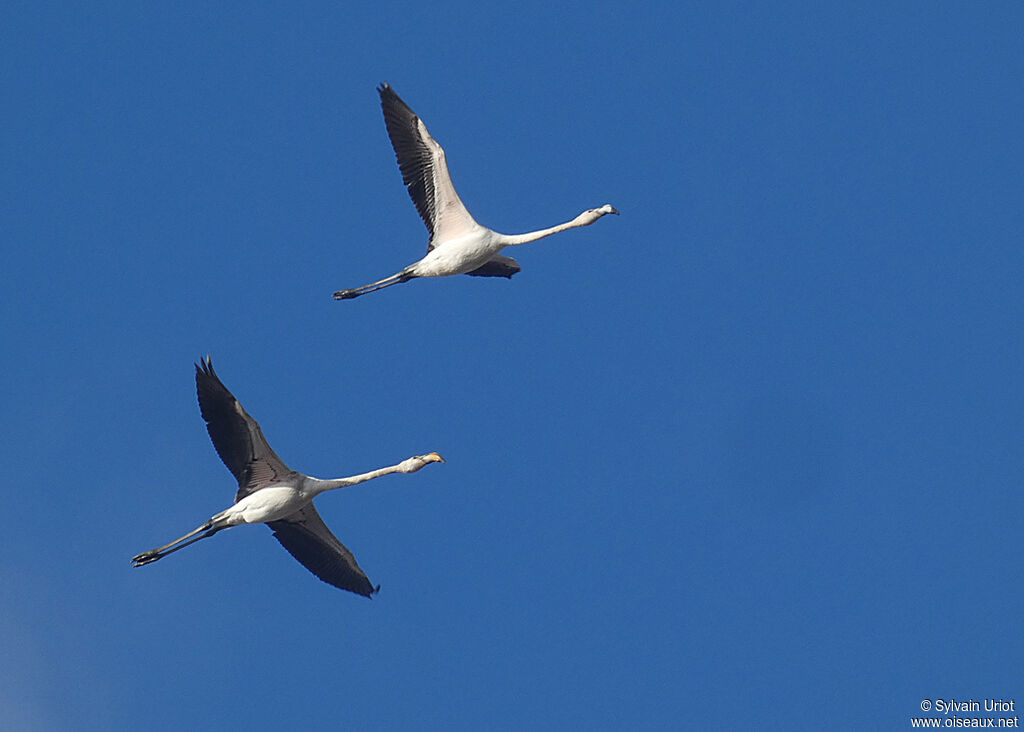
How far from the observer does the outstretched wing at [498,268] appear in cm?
3978

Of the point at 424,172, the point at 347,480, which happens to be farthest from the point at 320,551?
the point at 424,172

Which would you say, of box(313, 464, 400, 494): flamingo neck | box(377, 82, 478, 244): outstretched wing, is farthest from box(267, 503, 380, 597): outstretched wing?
box(377, 82, 478, 244): outstretched wing

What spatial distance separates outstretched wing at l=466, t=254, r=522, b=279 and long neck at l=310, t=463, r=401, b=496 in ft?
25.3

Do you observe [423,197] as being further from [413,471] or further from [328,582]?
[328,582]

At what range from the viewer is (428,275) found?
1459 inches

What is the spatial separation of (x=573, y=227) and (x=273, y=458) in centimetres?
956

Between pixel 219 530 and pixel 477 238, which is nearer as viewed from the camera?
pixel 219 530

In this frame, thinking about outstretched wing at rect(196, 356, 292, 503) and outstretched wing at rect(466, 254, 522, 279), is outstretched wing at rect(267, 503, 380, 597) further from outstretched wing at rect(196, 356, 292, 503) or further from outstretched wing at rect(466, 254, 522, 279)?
outstretched wing at rect(466, 254, 522, 279)

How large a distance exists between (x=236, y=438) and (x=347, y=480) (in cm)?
283

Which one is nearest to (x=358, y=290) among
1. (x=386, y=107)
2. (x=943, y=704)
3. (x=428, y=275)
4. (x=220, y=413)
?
(x=428, y=275)

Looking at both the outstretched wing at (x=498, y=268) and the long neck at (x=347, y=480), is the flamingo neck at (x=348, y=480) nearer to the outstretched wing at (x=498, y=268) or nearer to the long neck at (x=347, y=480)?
the long neck at (x=347, y=480)

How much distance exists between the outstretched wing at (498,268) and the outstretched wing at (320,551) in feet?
28.3

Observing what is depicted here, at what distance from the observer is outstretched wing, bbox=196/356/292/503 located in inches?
1230

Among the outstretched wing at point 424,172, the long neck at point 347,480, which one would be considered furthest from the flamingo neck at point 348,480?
the outstretched wing at point 424,172
